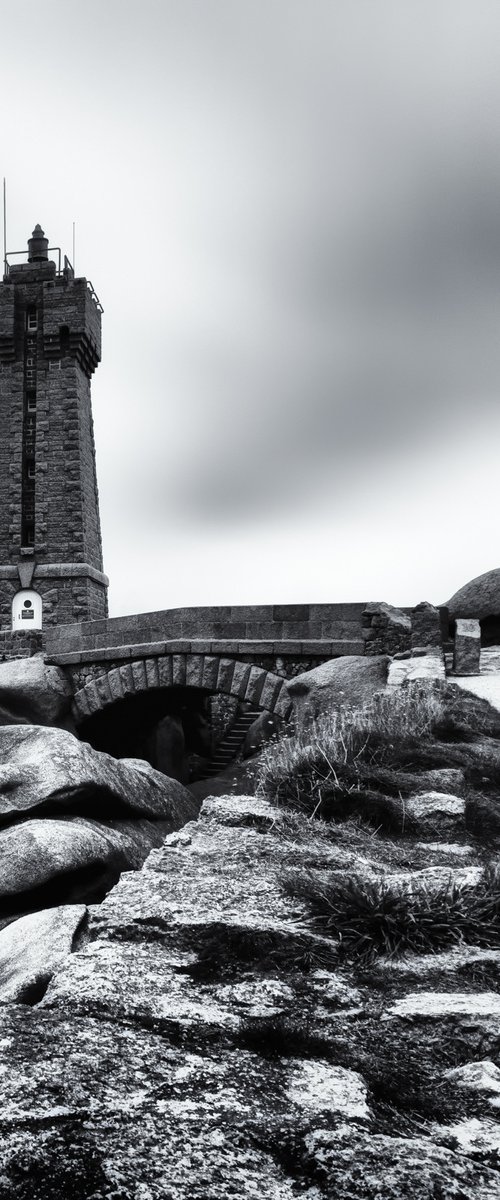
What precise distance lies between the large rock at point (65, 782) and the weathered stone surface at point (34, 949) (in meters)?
2.23

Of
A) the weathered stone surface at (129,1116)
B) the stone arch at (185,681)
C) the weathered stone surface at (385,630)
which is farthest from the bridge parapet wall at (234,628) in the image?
the weathered stone surface at (129,1116)

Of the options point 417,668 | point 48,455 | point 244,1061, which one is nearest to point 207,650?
point 417,668

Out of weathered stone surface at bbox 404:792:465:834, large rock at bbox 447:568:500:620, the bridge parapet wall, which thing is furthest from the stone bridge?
weathered stone surface at bbox 404:792:465:834

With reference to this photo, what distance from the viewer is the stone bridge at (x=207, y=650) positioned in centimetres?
1256

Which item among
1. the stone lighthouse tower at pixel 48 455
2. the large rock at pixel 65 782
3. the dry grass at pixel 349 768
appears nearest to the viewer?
the dry grass at pixel 349 768

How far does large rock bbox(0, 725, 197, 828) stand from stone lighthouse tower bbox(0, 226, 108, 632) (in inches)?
862

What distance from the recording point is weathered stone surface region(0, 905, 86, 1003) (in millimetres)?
3385

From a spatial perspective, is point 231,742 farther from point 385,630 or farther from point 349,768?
point 349,768

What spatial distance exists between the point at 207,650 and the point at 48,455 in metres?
18.9

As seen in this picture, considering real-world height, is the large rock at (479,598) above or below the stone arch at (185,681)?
above

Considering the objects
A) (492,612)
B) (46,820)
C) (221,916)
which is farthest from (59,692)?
(221,916)

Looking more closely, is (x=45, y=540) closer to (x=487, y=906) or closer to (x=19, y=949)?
(x=19, y=949)

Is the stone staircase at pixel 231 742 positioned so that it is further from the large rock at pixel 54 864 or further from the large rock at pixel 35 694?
the large rock at pixel 54 864

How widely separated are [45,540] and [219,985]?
95.3 feet
